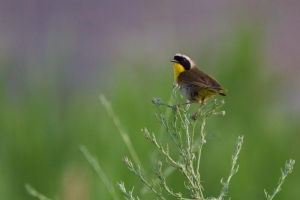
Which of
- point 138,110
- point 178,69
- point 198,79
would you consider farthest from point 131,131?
point 198,79

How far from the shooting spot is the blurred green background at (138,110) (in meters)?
3.88

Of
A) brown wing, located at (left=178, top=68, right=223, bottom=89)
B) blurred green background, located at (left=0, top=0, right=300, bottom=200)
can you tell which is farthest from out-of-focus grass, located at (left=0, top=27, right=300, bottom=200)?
brown wing, located at (left=178, top=68, right=223, bottom=89)

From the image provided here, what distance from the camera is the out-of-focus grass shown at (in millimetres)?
3869

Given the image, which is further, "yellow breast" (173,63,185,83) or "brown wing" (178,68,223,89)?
"yellow breast" (173,63,185,83)

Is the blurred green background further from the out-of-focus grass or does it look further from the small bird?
the small bird

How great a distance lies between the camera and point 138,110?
4078 millimetres

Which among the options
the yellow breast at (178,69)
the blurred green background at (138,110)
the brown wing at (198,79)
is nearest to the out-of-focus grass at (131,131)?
the blurred green background at (138,110)

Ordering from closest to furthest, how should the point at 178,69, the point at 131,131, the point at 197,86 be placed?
the point at 197,86 < the point at 178,69 < the point at 131,131

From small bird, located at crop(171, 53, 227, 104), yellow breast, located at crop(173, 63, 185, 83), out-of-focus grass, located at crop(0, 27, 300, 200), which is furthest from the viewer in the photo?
out-of-focus grass, located at crop(0, 27, 300, 200)

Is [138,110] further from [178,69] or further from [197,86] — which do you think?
[197,86]

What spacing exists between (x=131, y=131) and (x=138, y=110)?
12 centimetres

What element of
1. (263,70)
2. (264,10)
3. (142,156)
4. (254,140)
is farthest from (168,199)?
(264,10)

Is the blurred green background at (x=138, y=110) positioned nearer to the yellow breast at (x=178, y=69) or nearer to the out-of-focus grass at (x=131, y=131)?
the out-of-focus grass at (x=131, y=131)

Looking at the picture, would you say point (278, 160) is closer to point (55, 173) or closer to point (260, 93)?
point (260, 93)
